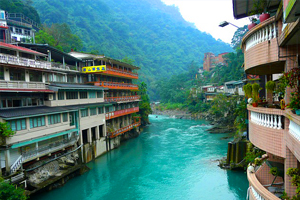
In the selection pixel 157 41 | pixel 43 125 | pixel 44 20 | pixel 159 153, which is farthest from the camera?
pixel 157 41

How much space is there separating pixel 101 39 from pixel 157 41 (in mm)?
62687

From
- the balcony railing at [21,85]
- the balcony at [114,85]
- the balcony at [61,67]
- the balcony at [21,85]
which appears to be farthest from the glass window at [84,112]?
the balcony at [114,85]

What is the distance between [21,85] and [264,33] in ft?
57.9

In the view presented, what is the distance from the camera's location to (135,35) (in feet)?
476

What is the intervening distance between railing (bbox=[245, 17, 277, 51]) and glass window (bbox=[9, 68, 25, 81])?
59.1 ft

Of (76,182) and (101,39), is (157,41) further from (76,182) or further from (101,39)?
(76,182)

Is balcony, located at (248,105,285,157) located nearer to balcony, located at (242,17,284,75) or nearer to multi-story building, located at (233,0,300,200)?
multi-story building, located at (233,0,300,200)

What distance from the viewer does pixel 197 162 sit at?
23.6 meters

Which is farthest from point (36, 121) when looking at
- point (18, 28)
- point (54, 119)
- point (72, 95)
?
point (18, 28)

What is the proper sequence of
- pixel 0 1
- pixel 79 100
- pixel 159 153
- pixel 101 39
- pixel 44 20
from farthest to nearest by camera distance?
pixel 101 39
pixel 44 20
pixel 0 1
pixel 159 153
pixel 79 100

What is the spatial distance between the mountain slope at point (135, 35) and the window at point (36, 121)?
57472 millimetres

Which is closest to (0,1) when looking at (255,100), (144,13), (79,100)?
(79,100)

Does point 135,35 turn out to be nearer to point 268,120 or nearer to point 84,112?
point 84,112

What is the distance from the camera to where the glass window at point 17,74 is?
706 inches
